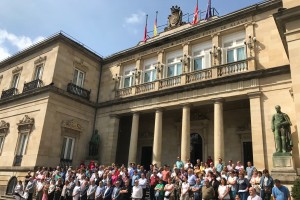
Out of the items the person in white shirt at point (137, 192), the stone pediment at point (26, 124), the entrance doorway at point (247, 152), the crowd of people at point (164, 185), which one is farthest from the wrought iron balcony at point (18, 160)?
the entrance doorway at point (247, 152)

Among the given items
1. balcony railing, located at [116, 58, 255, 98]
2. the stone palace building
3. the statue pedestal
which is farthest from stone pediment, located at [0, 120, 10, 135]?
the statue pedestal

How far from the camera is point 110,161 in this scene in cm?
1948

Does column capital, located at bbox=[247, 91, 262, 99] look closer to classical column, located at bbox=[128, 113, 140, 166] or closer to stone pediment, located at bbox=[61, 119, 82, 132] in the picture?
classical column, located at bbox=[128, 113, 140, 166]

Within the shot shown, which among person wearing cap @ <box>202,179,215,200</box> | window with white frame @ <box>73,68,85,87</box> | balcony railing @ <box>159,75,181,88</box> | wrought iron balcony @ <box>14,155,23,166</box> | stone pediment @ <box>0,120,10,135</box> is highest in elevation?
window with white frame @ <box>73,68,85,87</box>

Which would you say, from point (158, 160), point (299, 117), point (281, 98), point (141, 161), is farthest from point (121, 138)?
point (299, 117)

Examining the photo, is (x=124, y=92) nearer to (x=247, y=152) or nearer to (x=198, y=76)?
(x=198, y=76)

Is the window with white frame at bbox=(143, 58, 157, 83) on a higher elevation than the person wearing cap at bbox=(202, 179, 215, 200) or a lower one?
higher

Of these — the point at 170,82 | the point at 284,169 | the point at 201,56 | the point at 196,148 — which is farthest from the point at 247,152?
the point at 201,56

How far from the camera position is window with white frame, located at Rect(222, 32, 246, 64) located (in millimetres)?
16453

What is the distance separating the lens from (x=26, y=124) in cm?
1895

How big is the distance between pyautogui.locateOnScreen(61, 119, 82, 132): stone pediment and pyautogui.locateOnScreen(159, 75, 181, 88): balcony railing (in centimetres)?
686

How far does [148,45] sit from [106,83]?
491 cm

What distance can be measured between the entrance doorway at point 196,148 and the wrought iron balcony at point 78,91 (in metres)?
8.93

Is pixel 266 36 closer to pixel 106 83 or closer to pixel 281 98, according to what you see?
pixel 281 98
